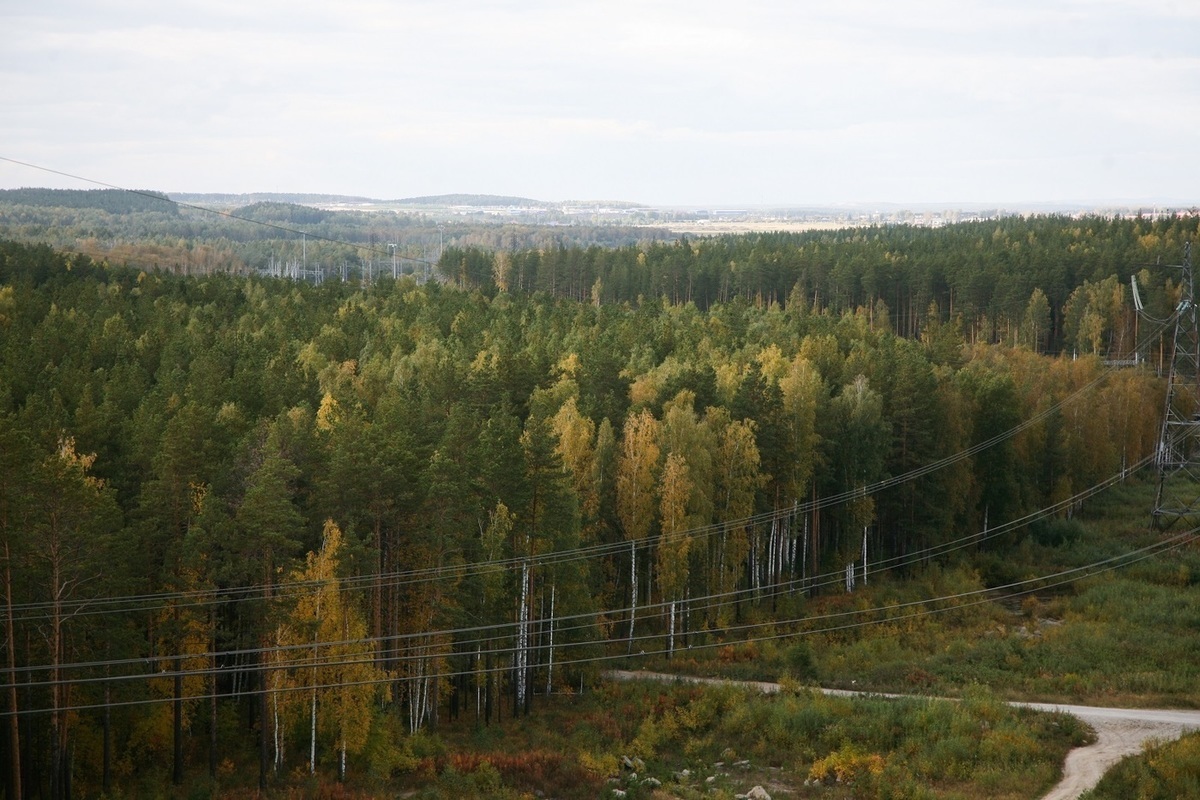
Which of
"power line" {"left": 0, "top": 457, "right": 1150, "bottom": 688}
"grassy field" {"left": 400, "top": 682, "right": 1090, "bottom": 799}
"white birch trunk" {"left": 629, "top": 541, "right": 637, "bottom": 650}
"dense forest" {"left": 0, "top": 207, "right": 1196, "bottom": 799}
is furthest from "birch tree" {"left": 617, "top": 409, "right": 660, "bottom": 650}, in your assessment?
"grassy field" {"left": 400, "top": 682, "right": 1090, "bottom": 799}

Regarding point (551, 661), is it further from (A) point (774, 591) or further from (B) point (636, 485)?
(A) point (774, 591)

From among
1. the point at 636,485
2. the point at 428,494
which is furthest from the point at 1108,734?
the point at 428,494

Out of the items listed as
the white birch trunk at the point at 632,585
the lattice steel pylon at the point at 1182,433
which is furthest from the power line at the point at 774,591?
the lattice steel pylon at the point at 1182,433

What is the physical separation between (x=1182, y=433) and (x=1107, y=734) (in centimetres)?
4371

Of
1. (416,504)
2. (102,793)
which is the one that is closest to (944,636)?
(416,504)

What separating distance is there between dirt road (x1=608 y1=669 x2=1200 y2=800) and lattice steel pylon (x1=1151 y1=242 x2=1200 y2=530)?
17439mm

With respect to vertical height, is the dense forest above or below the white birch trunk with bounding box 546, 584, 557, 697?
above

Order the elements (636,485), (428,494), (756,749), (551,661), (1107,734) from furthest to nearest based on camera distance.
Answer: (636,485)
(551,661)
(428,494)
(756,749)
(1107,734)

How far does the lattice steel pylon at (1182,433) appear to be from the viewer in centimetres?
4994

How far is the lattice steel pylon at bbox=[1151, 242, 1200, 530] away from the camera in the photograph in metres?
49.9

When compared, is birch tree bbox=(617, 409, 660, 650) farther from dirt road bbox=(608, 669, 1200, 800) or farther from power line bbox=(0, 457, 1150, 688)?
dirt road bbox=(608, 669, 1200, 800)

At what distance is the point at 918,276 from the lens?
10862 cm

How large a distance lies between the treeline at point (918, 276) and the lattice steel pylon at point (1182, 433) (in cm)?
1189

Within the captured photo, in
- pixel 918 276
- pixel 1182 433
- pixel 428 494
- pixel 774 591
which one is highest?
pixel 918 276
